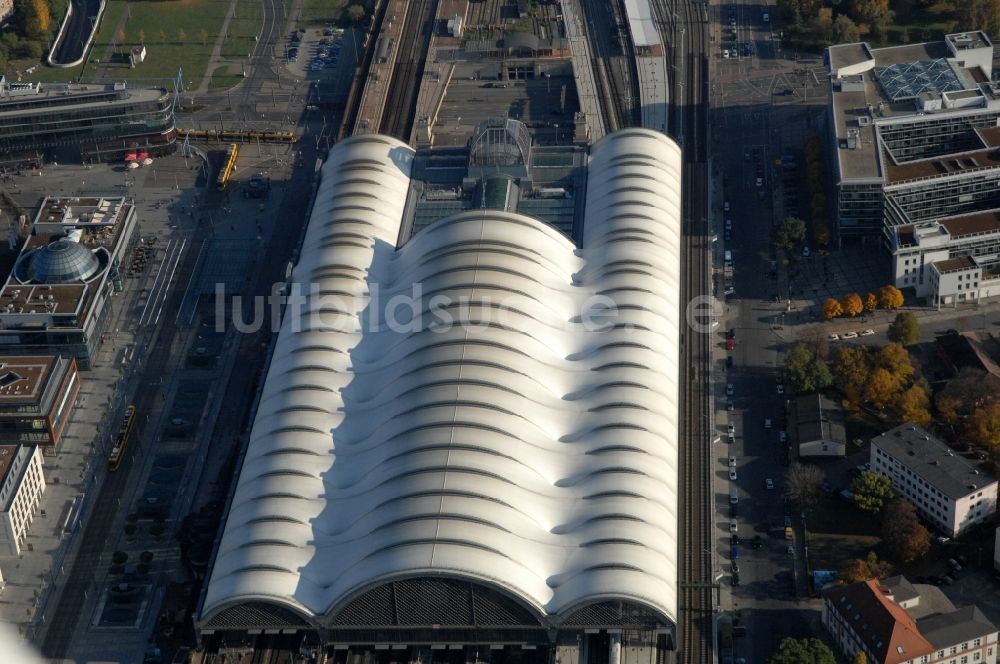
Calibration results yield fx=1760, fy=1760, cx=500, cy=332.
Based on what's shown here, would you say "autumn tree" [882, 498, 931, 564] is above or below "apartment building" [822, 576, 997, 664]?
above

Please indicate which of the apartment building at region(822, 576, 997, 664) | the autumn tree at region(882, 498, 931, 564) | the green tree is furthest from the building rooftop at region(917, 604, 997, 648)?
the autumn tree at region(882, 498, 931, 564)

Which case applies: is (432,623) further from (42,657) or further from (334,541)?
(42,657)

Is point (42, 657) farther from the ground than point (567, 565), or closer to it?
closer to it

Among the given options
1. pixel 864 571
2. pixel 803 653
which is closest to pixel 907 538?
pixel 864 571

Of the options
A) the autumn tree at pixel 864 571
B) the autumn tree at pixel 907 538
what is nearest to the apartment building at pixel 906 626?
the autumn tree at pixel 864 571

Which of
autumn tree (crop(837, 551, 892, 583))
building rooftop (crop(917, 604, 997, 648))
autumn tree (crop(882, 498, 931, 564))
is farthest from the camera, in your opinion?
autumn tree (crop(882, 498, 931, 564))

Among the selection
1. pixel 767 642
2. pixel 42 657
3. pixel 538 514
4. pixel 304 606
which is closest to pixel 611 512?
pixel 538 514

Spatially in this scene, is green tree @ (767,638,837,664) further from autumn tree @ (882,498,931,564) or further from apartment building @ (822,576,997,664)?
autumn tree @ (882,498,931,564)

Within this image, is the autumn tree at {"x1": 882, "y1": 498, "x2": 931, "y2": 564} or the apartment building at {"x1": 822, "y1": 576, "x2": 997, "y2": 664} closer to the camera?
the apartment building at {"x1": 822, "y1": 576, "x2": 997, "y2": 664}
